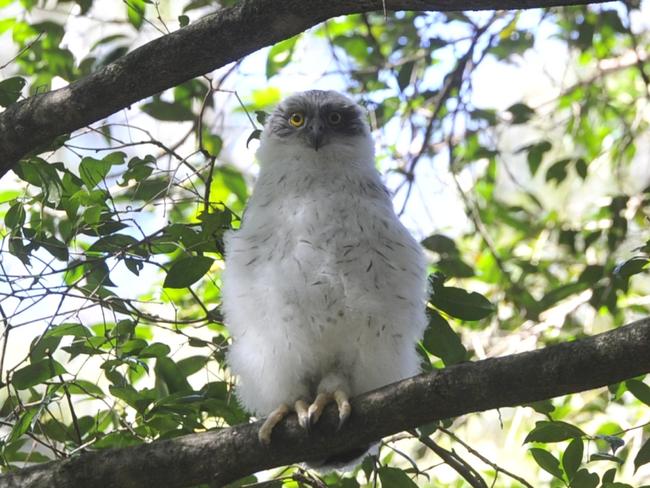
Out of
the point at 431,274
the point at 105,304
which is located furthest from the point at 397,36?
the point at 105,304

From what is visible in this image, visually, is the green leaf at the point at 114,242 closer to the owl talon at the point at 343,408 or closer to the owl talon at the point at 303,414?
the owl talon at the point at 303,414

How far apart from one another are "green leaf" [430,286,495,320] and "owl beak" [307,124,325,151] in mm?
824

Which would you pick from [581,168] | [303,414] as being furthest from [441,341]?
[581,168]

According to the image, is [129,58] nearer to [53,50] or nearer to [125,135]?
[53,50]

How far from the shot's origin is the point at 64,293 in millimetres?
3176

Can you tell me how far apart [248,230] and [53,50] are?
67.3 inches

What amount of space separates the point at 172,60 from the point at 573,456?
1767 millimetres

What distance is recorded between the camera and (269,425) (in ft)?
9.57

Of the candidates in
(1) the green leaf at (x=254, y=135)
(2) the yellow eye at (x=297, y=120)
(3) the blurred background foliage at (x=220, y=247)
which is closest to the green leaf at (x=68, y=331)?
(3) the blurred background foliage at (x=220, y=247)

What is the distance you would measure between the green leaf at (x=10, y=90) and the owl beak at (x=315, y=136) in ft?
3.93

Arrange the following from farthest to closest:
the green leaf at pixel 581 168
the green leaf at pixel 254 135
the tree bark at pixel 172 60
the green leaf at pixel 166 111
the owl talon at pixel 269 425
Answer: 1. the green leaf at pixel 581 168
2. the green leaf at pixel 166 111
3. the green leaf at pixel 254 135
4. the owl talon at pixel 269 425
5. the tree bark at pixel 172 60

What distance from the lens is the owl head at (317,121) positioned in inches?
155

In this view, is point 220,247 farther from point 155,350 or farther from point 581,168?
point 581,168

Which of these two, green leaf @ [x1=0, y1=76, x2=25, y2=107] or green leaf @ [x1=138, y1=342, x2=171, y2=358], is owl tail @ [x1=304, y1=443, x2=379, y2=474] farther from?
green leaf @ [x1=0, y1=76, x2=25, y2=107]
